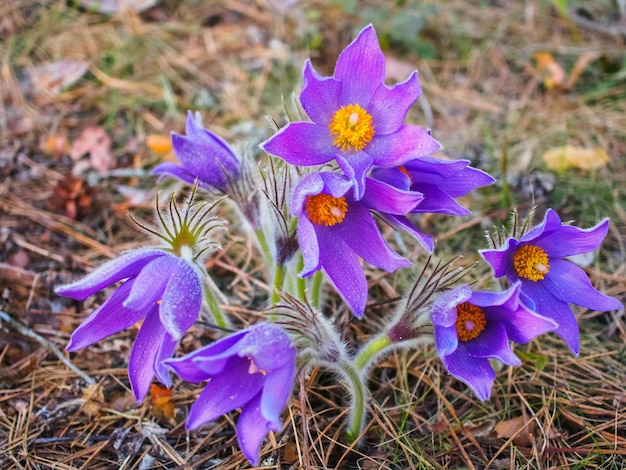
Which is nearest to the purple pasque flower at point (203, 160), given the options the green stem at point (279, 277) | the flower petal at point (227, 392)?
the green stem at point (279, 277)

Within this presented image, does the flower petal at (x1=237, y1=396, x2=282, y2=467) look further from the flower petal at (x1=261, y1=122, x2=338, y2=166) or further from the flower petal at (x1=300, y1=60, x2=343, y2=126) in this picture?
the flower petal at (x1=300, y1=60, x2=343, y2=126)

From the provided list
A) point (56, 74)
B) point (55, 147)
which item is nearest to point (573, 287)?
point (55, 147)

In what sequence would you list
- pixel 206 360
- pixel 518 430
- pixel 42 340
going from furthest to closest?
A: pixel 42 340 → pixel 518 430 → pixel 206 360

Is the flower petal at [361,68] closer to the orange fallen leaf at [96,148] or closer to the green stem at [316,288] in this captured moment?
the green stem at [316,288]

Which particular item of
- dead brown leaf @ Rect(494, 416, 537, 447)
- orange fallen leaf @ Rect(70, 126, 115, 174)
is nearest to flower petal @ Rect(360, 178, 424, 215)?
dead brown leaf @ Rect(494, 416, 537, 447)

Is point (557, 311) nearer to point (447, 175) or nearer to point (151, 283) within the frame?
point (447, 175)

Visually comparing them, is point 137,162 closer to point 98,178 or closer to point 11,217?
point 98,178
